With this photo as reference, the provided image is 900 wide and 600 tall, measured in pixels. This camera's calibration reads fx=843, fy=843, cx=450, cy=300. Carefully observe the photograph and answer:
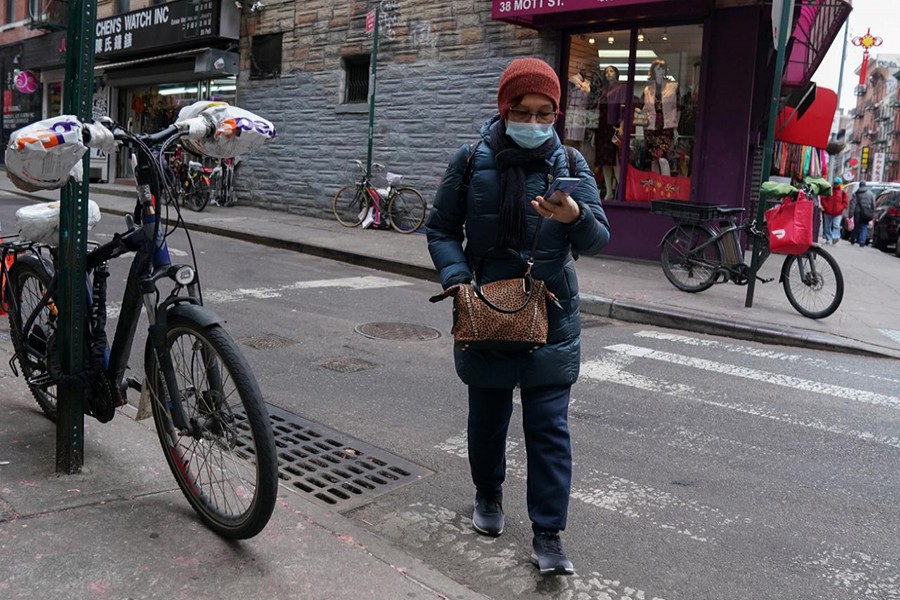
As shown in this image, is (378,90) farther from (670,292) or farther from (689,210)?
(670,292)

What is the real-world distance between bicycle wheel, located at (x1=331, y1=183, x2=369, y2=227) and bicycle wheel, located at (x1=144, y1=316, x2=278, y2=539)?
12257 mm

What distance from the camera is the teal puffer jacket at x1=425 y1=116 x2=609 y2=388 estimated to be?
3102mm

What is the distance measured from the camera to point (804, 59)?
14.8 m

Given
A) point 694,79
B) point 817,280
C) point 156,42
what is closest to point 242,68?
point 156,42

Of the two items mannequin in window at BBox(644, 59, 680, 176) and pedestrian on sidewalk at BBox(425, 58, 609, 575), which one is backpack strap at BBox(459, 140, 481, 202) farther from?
mannequin in window at BBox(644, 59, 680, 176)

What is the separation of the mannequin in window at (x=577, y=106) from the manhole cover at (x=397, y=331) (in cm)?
663

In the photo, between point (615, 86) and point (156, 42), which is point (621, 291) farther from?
point (156, 42)

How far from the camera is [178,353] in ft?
10.4

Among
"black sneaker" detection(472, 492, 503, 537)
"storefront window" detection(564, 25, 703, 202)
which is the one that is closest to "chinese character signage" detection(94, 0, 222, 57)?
"storefront window" detection(564, 25, 703, 202)

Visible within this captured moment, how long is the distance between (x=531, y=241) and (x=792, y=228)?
6.53 meters

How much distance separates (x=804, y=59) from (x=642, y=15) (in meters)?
4.41

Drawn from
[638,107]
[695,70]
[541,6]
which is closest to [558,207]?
[541,6]

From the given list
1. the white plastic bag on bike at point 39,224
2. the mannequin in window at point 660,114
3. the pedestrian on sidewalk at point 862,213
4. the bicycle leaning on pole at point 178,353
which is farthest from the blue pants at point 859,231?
the white plastic bag on bike at point 39,224

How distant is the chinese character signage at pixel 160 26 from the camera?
730 inches
